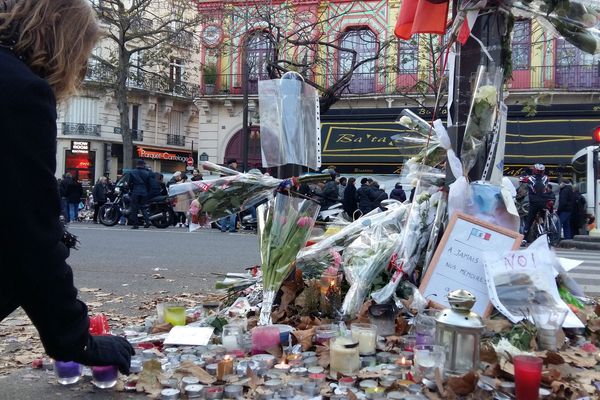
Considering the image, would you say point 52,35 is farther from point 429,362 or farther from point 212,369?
point 429,362

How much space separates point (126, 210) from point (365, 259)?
39.2ft

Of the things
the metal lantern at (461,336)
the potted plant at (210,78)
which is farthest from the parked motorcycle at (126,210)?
the potted plant at (210,78)

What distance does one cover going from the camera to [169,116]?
38406mm

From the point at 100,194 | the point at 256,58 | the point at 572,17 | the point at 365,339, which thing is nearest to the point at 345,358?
the point at 365,339

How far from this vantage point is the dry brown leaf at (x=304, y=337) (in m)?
3.06

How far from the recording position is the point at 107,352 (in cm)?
217

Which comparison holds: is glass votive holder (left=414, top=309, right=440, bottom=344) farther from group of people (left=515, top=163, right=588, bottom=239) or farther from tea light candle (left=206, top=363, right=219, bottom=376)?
group of people (left=515, top=163, right=588, bottom=239)

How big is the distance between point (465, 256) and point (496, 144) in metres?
0.81

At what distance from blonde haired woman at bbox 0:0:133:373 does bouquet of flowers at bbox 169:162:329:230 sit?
1712 mm

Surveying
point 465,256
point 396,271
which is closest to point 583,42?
point 465,256

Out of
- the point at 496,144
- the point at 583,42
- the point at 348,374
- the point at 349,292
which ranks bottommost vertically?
the point at 348,374

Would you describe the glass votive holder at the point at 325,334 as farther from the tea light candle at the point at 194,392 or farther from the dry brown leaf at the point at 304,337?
the tea light candle at the point at 194,392

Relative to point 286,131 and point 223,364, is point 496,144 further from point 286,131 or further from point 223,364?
point 223,364

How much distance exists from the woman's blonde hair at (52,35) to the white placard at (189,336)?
167 centimetres
